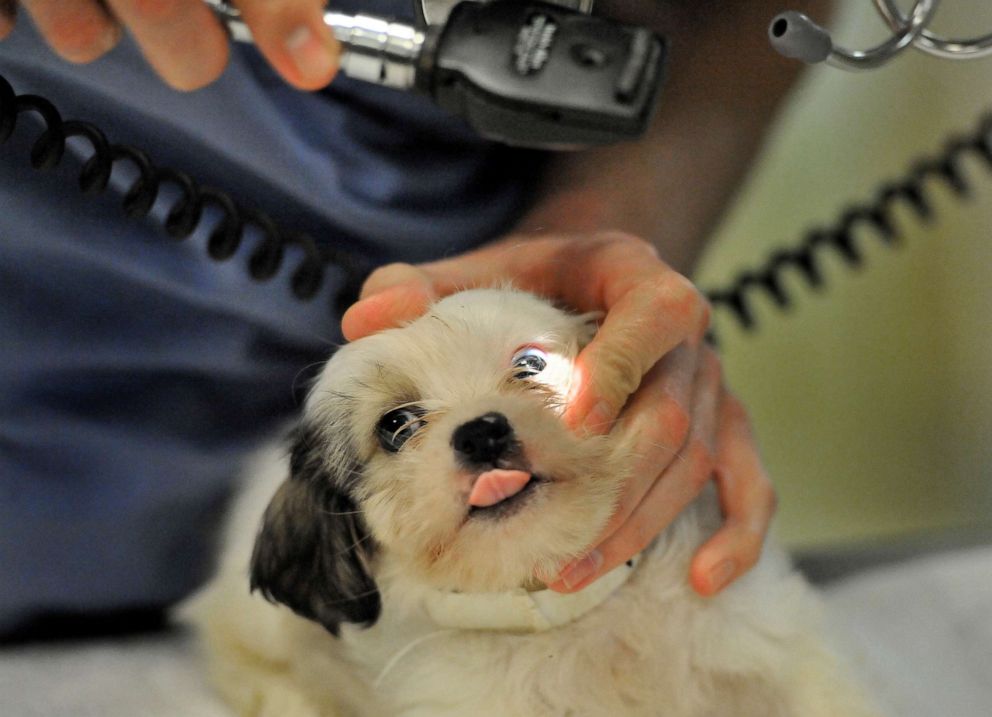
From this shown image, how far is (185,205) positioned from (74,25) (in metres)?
0.11

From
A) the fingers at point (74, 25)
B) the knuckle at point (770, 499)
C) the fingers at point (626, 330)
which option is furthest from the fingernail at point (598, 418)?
the fingers at point (74, 25)

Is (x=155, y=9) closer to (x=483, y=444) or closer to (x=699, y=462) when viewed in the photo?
(x=483, y=444)

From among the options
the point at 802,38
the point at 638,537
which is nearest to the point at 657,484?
the point at 638,537

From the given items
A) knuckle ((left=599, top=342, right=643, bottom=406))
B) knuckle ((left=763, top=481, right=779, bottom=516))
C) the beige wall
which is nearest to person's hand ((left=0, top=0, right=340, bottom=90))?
knuckle ((left=599, top=342, right=643, bottom=406))

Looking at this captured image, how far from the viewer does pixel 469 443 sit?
1.70ft

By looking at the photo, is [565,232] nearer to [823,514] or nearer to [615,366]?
[615,366]

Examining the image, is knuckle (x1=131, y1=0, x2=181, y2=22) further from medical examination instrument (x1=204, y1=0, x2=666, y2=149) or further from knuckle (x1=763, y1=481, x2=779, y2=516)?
knuckle (x1=763, y1=481, x2=779, y2=516)

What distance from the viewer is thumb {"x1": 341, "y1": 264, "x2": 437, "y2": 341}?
0.52 meters

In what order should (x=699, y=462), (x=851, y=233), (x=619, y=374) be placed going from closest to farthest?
(x=619, y=374) < (x=699, y=462) < (x=851, y=233)

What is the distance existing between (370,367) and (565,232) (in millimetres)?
141

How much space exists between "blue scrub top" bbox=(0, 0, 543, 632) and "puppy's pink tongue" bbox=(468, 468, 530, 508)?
0.42ft

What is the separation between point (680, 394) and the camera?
60 cm

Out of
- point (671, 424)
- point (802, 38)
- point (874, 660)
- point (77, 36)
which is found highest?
point (802, 38)

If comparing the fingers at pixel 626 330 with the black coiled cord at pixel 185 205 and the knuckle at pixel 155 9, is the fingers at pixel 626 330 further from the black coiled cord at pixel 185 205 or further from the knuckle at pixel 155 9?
the knuckle at pixel 155 9
